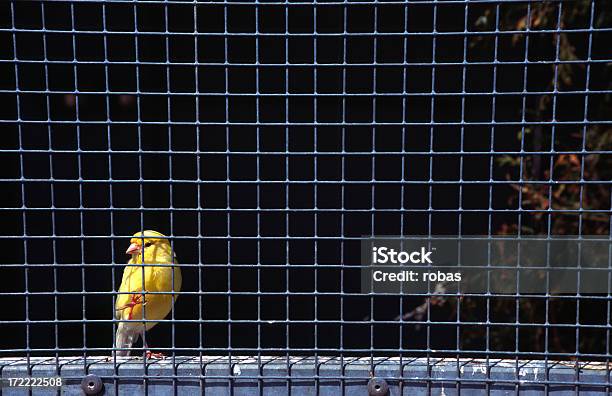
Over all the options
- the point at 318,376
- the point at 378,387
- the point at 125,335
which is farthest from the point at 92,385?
the point at 378,387

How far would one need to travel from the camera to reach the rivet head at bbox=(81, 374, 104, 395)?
160 cm

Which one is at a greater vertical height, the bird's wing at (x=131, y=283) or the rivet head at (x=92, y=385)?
the bird's wing at (x=131, y=283)

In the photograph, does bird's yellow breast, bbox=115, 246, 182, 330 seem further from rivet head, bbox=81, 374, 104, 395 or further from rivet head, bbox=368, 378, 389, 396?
rivet head, bbox=368, 378, 389, 396

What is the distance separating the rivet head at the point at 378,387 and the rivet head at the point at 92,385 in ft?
1.81

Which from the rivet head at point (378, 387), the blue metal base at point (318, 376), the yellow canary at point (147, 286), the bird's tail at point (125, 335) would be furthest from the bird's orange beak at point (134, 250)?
the rivet head at point (378, 387)

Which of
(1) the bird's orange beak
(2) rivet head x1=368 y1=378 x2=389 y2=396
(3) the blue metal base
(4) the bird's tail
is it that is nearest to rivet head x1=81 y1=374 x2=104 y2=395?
(3) the blue metal base

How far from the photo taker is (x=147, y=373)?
162cm

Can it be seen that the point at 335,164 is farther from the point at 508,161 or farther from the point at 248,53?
the point at 508,161

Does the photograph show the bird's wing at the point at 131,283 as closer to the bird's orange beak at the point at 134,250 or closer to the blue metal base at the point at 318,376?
the bird's orange beak at the point at 134,250

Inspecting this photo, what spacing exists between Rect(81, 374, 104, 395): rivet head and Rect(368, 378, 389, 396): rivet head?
55 centimetres

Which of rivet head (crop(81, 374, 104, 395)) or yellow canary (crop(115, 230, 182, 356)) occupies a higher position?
yellow canary (crop(115, 230, 182, 356))

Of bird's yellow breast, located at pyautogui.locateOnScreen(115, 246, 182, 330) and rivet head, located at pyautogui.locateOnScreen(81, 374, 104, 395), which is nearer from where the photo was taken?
rivet head, located at pyautogui.locateOnScreen(81, 374, 104, 395)

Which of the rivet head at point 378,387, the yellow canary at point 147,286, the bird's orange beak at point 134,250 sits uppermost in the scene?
the bird's orange beak at point 134,250

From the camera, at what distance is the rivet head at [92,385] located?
1596mm
